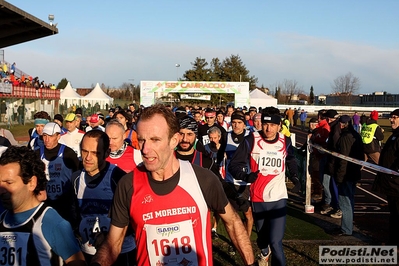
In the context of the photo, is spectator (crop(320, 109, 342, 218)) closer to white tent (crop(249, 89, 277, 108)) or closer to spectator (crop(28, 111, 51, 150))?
spectator (crop(28, 111, 51, 150))

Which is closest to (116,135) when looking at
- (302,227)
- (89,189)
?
(89,189)

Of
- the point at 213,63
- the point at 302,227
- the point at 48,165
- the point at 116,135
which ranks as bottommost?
the point at 302,227

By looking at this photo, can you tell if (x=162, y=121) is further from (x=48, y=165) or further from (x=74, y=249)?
(x=48, y=165)

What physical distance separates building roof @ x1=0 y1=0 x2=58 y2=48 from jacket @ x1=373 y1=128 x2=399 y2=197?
19446 mm

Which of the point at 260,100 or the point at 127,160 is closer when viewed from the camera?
the point at 127,160

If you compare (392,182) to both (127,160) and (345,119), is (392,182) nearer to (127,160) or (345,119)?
(345,119)

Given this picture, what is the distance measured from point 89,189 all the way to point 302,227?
18.0 ft

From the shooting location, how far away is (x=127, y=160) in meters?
5.23

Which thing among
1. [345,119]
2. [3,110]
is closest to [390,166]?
[345,119]

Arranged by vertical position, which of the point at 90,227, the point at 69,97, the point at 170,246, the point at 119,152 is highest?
the point at 69,97

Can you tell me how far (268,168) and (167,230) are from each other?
3476mm

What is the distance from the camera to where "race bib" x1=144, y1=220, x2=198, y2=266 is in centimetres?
307

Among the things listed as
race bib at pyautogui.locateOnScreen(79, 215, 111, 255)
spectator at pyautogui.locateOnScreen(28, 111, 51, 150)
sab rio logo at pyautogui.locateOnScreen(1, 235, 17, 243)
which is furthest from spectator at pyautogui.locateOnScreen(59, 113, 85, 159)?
sab rio logo at pyautogui.locateOnScreen(1, 235, 17, 243)

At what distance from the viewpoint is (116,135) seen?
5.27 m
